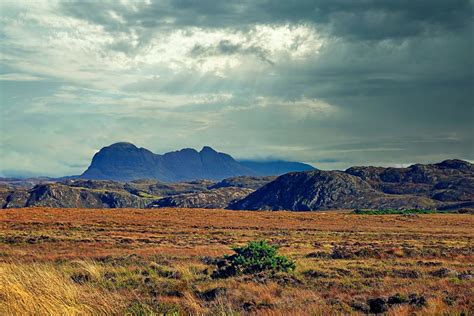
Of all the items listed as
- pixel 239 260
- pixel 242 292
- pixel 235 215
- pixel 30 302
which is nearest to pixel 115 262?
pixel 239 260

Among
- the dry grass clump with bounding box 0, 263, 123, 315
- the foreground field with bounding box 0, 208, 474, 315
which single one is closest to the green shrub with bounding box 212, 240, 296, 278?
the foreground field with bounding box 0, 208, 474, 315

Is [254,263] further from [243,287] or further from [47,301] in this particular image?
[47,301]

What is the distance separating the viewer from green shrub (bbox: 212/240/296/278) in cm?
2017

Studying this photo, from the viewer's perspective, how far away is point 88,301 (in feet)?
28.0

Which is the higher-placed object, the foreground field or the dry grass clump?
the dry grass clump

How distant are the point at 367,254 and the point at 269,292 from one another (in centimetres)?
1603

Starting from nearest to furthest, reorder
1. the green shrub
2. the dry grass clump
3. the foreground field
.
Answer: the dry grass clump
the foreground field
the green shrub

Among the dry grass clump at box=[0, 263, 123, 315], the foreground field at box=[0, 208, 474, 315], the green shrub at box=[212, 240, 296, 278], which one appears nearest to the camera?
the dry grass clump at box=[0, 263, 123, 315]

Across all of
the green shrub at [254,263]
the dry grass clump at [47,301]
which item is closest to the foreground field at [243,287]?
the dry grass clump at [47,301]

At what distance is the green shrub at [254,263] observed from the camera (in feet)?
66.2

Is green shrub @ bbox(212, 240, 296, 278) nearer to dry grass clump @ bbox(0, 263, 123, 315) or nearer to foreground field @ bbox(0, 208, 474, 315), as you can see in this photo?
foreground field @ bbox(0, 208, 474, 315)

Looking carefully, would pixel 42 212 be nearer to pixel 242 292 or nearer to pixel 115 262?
pixel 115 262

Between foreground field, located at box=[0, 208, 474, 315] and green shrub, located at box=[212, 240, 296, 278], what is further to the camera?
green shrub, located at box=[212, 240, 296, 278]

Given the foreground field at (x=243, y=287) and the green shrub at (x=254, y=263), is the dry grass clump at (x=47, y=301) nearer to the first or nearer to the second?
the foreground field at (x=243, y=287)
